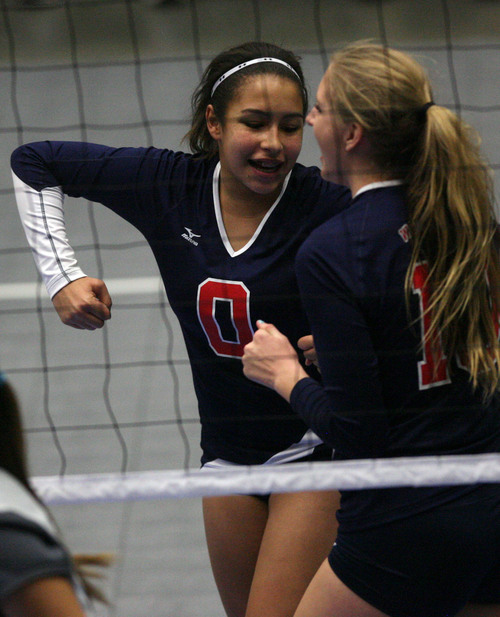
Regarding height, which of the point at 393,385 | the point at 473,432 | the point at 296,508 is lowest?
the point at 296,508

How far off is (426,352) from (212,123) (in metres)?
0.89

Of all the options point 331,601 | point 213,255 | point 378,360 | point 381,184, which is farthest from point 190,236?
point 331,601

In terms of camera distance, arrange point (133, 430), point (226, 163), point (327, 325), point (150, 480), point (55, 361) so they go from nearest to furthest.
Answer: point (327, 325) → point (150, 480) → point (226, 163) → point (133, 430) → point (55, 361)

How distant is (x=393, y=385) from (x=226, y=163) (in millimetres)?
771

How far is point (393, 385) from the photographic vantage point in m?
1.77

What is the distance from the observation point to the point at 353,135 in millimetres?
1816

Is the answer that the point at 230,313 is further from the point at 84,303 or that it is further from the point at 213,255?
the point at 84,303

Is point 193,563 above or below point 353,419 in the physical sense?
below

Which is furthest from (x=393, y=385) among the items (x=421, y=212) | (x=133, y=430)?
(x=133, y=430)

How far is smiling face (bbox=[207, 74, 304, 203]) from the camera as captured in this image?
2184 mm

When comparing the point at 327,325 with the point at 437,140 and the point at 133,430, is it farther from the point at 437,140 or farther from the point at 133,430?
the point at 133,430

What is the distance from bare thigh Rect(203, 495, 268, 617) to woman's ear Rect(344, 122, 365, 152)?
3.09 feet

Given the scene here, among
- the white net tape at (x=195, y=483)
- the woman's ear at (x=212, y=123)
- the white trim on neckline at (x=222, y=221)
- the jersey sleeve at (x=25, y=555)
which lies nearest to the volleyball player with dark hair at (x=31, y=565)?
the jersey sleeve at (x=25, y=555)

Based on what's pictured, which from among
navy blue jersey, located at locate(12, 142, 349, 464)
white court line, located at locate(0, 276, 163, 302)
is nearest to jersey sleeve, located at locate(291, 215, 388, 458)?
navy blue jersey, located at locate(12, 142, 349, 464)
